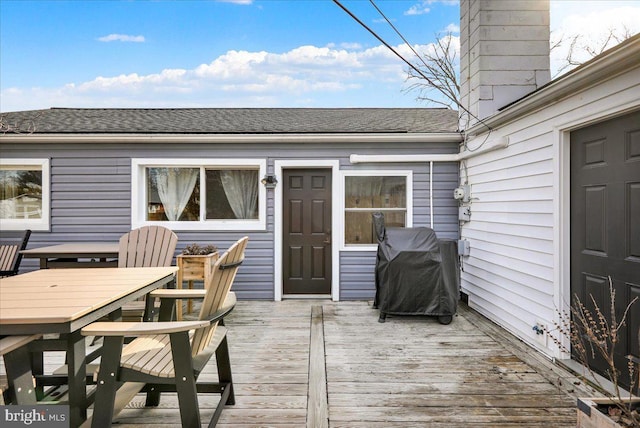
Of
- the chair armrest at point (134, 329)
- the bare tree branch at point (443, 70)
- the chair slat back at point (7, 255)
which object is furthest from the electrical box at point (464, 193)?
the bare tree branch at point (443, 70)

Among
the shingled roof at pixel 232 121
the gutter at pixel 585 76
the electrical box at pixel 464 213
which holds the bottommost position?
the electrical box at pixel 464 213

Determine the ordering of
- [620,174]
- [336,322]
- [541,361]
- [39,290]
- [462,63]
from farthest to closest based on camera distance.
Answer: [462,63] < [336,322] < [541,361] < [620,174] < [39,290]

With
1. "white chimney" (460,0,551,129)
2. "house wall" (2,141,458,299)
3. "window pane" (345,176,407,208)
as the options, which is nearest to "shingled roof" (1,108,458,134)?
"house wall" (2,141,458,299)

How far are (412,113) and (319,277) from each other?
13.0 ft

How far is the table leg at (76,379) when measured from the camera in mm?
1787

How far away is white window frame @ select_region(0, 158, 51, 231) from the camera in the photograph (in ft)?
16.4

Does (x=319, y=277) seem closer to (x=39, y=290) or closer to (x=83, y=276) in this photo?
(x=83, y=276)

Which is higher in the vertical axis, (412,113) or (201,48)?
(201,48)

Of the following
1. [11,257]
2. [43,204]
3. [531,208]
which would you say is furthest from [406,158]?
[11,257]

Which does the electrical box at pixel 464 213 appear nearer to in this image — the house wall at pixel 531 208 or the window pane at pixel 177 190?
the house wall at pixel 531 208

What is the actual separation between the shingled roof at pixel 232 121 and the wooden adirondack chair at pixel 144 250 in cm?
185

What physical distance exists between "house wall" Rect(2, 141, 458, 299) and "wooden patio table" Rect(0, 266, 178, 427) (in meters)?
2.63

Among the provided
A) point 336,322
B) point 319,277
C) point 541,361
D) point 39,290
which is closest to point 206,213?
point 319,277

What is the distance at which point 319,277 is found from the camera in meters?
5.30
